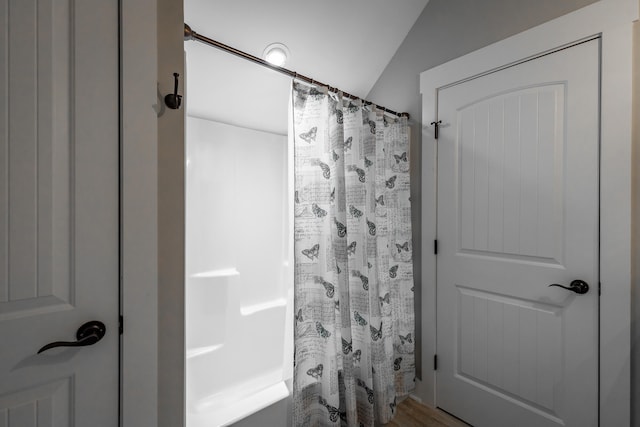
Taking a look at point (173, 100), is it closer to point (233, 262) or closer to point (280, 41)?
point (280, 41)

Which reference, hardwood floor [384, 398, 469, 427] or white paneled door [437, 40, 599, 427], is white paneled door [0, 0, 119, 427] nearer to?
hardwood floor [384, 398, 469, 427]

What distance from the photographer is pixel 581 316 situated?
4.18 feet

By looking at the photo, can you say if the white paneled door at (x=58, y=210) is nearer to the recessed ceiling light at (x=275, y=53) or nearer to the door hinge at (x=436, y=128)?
the recessed ceiling light at (x=275, y=53)

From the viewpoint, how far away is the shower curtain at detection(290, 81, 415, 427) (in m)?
1.36

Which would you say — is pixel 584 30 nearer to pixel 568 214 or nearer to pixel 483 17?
pixel 483 17

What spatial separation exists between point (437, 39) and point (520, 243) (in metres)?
1.31

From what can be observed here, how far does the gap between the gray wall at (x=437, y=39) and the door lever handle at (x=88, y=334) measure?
167 centimetres

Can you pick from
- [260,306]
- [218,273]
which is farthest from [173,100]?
[260,306]

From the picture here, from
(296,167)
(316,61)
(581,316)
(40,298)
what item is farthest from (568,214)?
(40,298)

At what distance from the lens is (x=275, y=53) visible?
5.20 ft

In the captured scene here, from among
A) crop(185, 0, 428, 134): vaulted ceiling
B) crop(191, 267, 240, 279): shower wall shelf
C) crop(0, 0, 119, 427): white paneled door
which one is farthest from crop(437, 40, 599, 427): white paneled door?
crop(0, 0, 119, 427): white paneled door

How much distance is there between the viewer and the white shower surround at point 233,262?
1.95m

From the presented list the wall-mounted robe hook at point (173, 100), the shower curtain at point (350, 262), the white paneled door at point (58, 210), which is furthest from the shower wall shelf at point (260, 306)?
the wall-mounted robe hook at point (173, 100)

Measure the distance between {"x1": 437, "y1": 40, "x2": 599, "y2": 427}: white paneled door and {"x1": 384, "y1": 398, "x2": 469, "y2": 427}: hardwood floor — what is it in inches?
2.5
